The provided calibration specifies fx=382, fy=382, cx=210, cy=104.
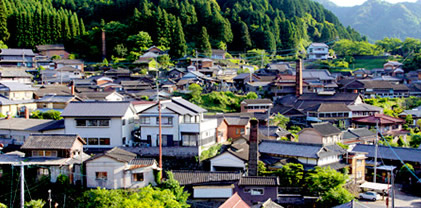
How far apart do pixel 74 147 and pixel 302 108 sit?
22676 millimetres

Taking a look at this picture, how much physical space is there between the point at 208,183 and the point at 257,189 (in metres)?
2.53

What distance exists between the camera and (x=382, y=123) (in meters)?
33.8

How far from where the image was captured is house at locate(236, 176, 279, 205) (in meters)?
19.4

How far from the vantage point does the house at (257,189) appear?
1942 centimetres

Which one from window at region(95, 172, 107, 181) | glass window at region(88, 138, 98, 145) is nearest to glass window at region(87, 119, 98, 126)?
glass window at region(88, 138, 98, 145)

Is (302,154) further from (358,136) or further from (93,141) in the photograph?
(93,141)

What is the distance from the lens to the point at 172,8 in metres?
64.5

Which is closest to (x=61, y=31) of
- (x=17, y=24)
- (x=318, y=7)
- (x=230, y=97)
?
(x=17, y=24)

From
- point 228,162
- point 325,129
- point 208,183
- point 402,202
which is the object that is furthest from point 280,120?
point 208,183

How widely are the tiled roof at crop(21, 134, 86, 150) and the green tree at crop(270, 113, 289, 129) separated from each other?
55.8ft

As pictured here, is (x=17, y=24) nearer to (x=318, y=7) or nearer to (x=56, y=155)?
(x=56, y=155)

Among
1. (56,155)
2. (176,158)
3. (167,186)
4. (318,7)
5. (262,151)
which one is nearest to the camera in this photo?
(167,186)

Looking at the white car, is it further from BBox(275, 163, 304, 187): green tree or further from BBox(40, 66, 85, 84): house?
BBox(40, 66, 85, 84): house

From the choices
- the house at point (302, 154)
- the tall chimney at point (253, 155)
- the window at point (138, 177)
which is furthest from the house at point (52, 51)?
the tall chimney at point (253, 155)
